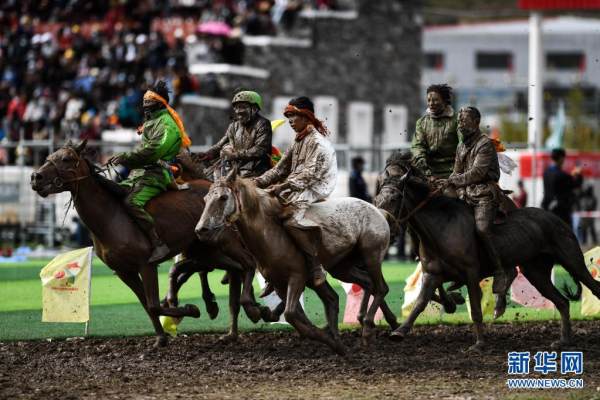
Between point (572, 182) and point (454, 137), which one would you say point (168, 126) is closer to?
point (454, 137)

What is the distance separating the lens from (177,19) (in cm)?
3875

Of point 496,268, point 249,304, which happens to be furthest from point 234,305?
point 496,268

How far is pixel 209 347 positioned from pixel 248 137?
2.51 m

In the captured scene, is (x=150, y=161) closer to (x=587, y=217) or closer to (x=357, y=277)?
(x=357, y=277)

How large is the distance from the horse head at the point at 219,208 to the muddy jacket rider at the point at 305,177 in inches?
29.2

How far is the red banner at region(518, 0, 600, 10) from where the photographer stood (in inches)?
1261

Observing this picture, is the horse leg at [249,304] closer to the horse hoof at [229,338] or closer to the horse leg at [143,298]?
the horse hoof at [229,338]

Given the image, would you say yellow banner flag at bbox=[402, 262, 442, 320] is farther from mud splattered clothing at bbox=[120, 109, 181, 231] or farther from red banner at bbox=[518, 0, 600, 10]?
red banner at bbox=[518, 0, 600, 10]

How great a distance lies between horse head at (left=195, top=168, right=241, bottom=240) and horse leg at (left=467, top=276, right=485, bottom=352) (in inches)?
119

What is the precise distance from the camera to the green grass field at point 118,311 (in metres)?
15.4

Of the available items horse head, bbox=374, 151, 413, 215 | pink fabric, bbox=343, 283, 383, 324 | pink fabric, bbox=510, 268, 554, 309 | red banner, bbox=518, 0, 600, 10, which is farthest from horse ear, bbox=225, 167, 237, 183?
red banner, bbox=518, 0, 600, 10

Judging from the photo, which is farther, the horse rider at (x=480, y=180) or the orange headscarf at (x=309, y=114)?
the horse rider at (x=480, y=180)

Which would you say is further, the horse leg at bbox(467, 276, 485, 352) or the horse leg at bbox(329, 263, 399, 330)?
the horse leg at bbox(329, 263, 399, 330)

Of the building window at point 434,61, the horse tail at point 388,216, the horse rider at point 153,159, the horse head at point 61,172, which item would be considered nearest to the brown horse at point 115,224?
the horse head at point 61,172
